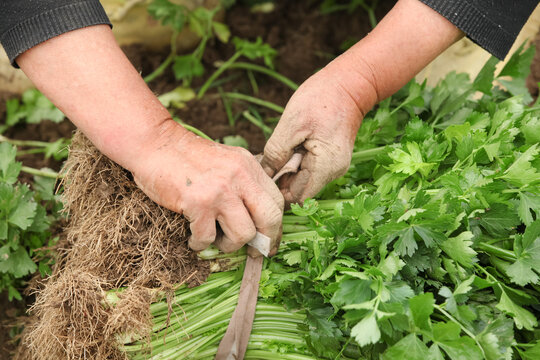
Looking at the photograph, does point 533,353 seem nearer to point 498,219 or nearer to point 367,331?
point 498,219

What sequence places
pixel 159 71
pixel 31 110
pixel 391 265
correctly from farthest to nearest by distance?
pixel 159 71 → pixel 31 110 → pixel 391 265

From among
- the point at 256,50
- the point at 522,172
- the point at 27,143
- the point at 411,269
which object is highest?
the point at 522,172

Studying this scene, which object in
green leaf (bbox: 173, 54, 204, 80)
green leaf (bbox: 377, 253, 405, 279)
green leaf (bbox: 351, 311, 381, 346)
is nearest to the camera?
green leaf (bbox: 351, 311, 381, 346)

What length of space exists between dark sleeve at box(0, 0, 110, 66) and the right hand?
367 millimetres

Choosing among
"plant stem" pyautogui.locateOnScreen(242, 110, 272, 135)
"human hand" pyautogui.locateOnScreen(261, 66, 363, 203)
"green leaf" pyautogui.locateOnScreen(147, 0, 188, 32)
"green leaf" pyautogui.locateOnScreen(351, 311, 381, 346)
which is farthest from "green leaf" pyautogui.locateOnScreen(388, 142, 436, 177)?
"green leaf" pyautogui.locateOnScreen(147, 0, 188, 32)

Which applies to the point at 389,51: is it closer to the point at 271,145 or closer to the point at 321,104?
the point at 321,104

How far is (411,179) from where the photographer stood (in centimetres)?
145

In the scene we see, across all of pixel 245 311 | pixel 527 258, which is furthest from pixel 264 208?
pixel 527 258

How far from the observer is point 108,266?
1335 millimetres

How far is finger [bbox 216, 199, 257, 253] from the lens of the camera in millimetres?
1274

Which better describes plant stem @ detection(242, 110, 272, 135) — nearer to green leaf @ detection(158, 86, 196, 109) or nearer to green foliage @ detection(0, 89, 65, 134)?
green leaf @ detection(158, 86, 196, 109)

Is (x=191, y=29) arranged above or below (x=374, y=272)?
below

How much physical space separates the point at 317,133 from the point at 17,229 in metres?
1.07

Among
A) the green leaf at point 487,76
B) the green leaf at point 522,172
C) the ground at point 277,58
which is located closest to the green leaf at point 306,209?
the green leaf at point 522,172
